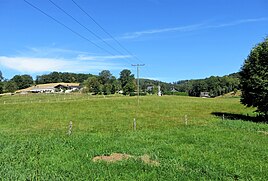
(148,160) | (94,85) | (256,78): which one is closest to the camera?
(148,160)

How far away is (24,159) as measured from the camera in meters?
14.2

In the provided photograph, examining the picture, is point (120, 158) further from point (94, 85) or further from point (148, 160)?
point (94, 85)

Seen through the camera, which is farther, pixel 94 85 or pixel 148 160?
pixel 94 85

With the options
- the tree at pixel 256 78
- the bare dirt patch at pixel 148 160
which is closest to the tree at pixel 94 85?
the tree at pixel 256 78

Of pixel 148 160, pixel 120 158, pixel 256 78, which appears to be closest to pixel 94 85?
pixel 256 78

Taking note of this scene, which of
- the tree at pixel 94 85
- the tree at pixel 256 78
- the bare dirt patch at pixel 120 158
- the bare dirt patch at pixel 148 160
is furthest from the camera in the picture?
the tree at pixel 94 85

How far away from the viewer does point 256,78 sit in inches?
1458

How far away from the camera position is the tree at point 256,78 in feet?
121

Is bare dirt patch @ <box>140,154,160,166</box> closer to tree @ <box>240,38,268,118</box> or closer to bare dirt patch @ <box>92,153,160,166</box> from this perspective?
bare dirt patch @ <box>92,153,160,166</box>

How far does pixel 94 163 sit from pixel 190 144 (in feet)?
25.4

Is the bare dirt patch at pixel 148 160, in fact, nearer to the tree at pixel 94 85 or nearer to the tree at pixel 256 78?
the tree at pixel 256 78

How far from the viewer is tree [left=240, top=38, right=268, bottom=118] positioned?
121ft

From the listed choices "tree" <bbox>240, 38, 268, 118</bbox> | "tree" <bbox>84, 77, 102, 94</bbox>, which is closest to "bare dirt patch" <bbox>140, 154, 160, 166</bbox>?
"tree" <bbox>240, 38, 268, 118</bbox>

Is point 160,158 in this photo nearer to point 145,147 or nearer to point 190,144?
point 145,147
